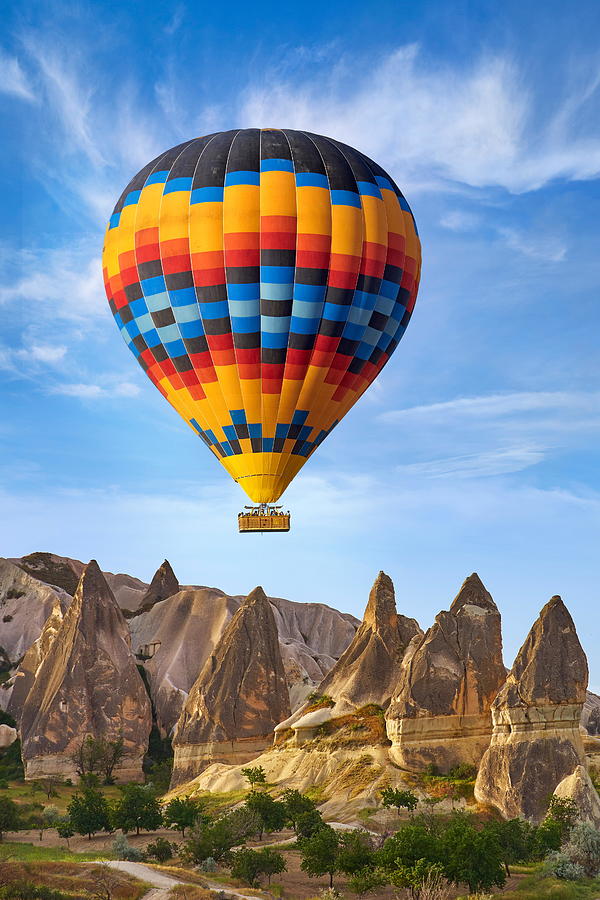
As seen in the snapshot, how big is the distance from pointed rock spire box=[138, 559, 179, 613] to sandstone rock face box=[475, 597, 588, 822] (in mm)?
54353

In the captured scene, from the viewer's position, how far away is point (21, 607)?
298ft

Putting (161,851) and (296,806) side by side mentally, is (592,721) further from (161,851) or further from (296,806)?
(161,851)

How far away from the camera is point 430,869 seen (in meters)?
30.3

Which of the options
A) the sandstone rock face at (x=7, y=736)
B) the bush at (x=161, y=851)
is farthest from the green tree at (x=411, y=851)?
the sandstone rock face at (x=7, y=736)

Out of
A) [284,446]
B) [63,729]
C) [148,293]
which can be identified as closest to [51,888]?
[284,446]

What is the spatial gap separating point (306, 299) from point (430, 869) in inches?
738

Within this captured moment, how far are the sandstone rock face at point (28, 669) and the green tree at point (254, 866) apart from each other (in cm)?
4652

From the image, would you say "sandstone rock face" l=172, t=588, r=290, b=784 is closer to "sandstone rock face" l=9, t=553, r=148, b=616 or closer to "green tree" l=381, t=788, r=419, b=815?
"green tree" l=381, t=788, r=419, b=815


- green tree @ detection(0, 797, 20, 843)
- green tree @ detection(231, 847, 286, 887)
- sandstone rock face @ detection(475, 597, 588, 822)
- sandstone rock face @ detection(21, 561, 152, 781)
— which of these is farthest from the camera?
sandstone rock face @ detection(21, 561, 152, 781)

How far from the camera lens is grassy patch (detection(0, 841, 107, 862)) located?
37.2 m

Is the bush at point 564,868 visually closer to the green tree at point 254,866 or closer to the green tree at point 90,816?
the green tree at point 254,866

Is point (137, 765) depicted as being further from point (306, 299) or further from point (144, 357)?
point (306, 299)

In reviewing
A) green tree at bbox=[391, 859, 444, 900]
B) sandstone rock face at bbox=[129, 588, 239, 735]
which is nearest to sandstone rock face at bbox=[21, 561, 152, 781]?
sandstone rock face at bbox=[129, 588, 239, 735]

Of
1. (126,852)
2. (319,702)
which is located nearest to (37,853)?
(126,852)
